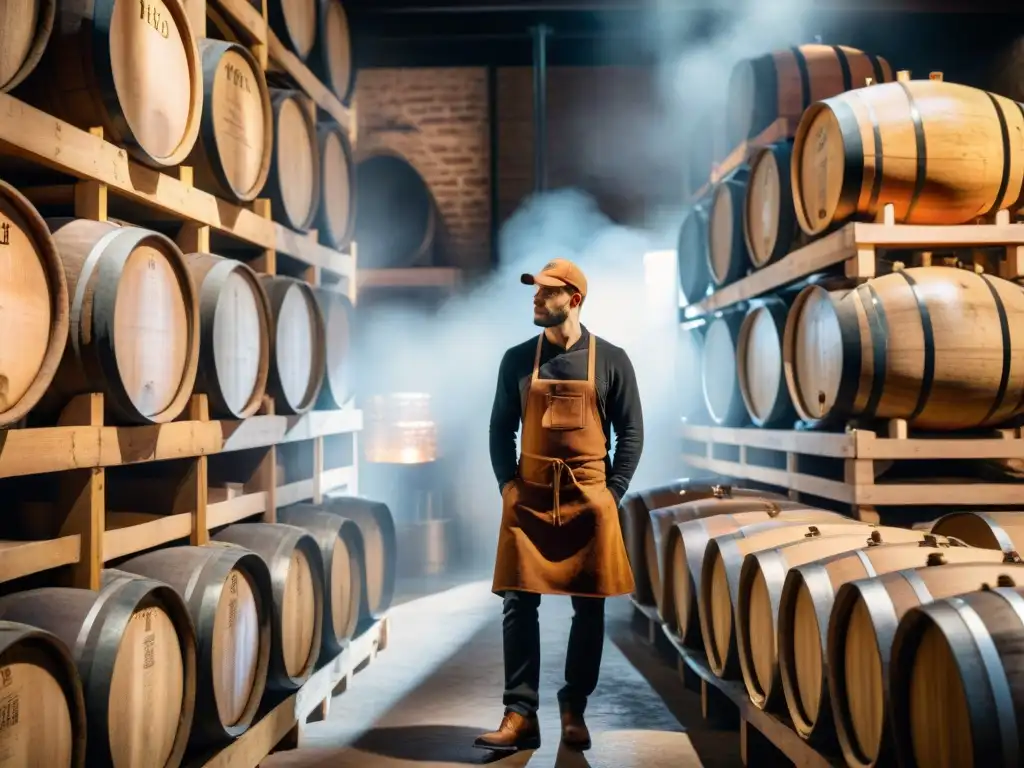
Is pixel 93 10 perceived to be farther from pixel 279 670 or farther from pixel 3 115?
pixel 279 670

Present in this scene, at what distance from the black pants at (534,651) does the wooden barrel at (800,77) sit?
3.30 meters

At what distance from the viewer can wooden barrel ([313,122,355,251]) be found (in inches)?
224

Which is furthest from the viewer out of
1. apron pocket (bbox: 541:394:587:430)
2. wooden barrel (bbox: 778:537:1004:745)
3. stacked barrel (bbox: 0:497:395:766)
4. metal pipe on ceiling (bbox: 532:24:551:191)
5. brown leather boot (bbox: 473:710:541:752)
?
metal pipe on ceiling (bbox: 532:24:551:191)

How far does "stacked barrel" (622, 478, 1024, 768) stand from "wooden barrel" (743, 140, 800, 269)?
1.42 meters

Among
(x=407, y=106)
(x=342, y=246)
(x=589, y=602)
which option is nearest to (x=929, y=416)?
(x=589, y=602)

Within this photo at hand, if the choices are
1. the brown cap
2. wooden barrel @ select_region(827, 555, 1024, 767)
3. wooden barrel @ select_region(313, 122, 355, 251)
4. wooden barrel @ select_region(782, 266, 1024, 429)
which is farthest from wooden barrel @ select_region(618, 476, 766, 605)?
wooden barrel @ select_region(827, 555, 1024, 767)

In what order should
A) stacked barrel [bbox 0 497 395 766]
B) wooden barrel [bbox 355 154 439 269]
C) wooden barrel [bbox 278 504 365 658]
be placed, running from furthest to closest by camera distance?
wooden barrel [bbox 355 154 439 269]
wooden barrel [bbox 278 504 365 658]
stacked barrel [bbox 0 497 395 766]

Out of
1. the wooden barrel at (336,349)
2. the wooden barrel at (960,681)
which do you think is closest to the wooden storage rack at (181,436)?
the wooden barrel at (336,349)

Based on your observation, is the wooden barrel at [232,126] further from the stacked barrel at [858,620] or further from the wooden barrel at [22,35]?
the stacked barrel at [858,620]

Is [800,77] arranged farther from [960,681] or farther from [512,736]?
[960,681]

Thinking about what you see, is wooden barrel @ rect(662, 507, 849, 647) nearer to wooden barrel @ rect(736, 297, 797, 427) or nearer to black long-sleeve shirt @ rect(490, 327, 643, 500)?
black long-sleeve shirt @ rect(490, 327, 643, 500)

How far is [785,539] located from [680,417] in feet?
13.9

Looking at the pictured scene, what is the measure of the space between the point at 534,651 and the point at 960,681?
2072 millimetres

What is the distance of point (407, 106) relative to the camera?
1023cm
